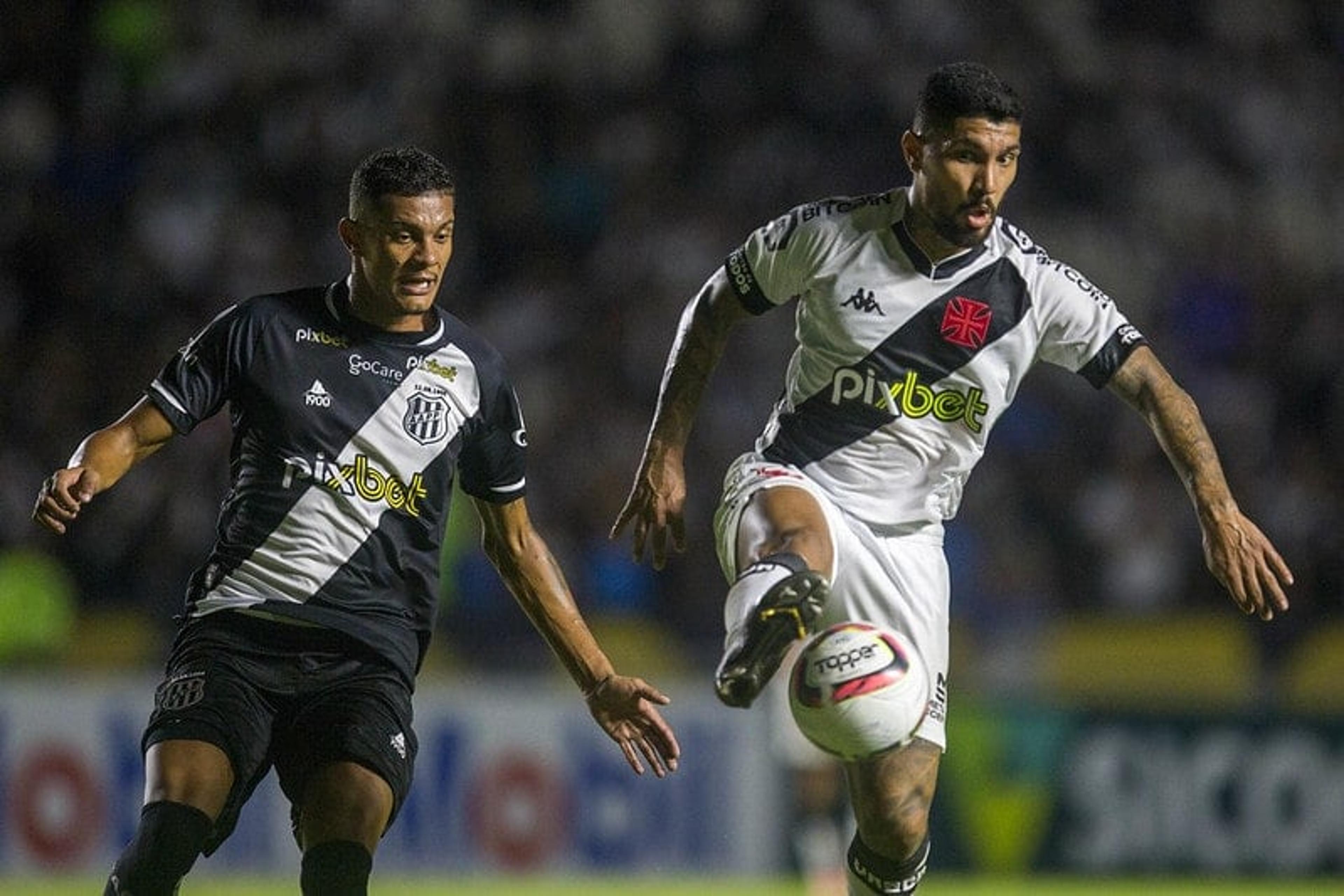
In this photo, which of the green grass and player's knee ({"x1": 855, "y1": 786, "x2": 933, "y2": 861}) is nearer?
player's knee ({"x1": 855, "y1": 786, "x2": 933, "y2": 861})

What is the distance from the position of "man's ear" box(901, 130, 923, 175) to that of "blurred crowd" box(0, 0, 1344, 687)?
20.3 ft

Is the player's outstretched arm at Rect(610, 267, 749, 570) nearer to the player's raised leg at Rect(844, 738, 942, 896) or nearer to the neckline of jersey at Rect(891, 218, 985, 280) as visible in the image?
the neckline of jersey at Rect(891, 218, 985, 280)

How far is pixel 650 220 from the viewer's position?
1495 cm

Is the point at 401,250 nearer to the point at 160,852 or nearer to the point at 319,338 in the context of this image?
the point at 319,338

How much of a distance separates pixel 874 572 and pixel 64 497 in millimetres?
2345

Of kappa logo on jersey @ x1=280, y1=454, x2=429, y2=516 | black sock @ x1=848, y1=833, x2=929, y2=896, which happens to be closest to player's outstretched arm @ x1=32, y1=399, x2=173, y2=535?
kappa logo on jersey @ x1=280, y1=454, x2=429, y2=516

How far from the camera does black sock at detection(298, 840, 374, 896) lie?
545 cm

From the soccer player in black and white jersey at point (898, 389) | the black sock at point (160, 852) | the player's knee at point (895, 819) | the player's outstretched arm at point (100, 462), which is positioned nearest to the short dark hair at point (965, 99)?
the soccer player in black and white jersey at point (898, 389)

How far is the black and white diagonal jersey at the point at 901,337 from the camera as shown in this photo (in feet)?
21.4

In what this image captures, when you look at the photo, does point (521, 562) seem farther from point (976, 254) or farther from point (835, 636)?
point (976, 254)

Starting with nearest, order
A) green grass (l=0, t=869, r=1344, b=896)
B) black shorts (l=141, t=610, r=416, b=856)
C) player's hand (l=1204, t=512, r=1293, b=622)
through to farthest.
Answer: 1. black shorts (l=141, t=610, r=416, b=856)
2. player's hand (l=1204, t=512, r=1293, b=622)
3. green grass (l=0, t=869, r=1344, b=896)

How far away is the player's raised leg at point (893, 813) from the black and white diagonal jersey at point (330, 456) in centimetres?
134

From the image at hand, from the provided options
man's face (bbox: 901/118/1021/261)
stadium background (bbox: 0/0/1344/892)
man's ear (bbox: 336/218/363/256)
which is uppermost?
man's face (bbox: 901/118/1021/261)

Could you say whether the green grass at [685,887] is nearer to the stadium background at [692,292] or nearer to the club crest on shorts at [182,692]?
the stadium background at [692,292]
